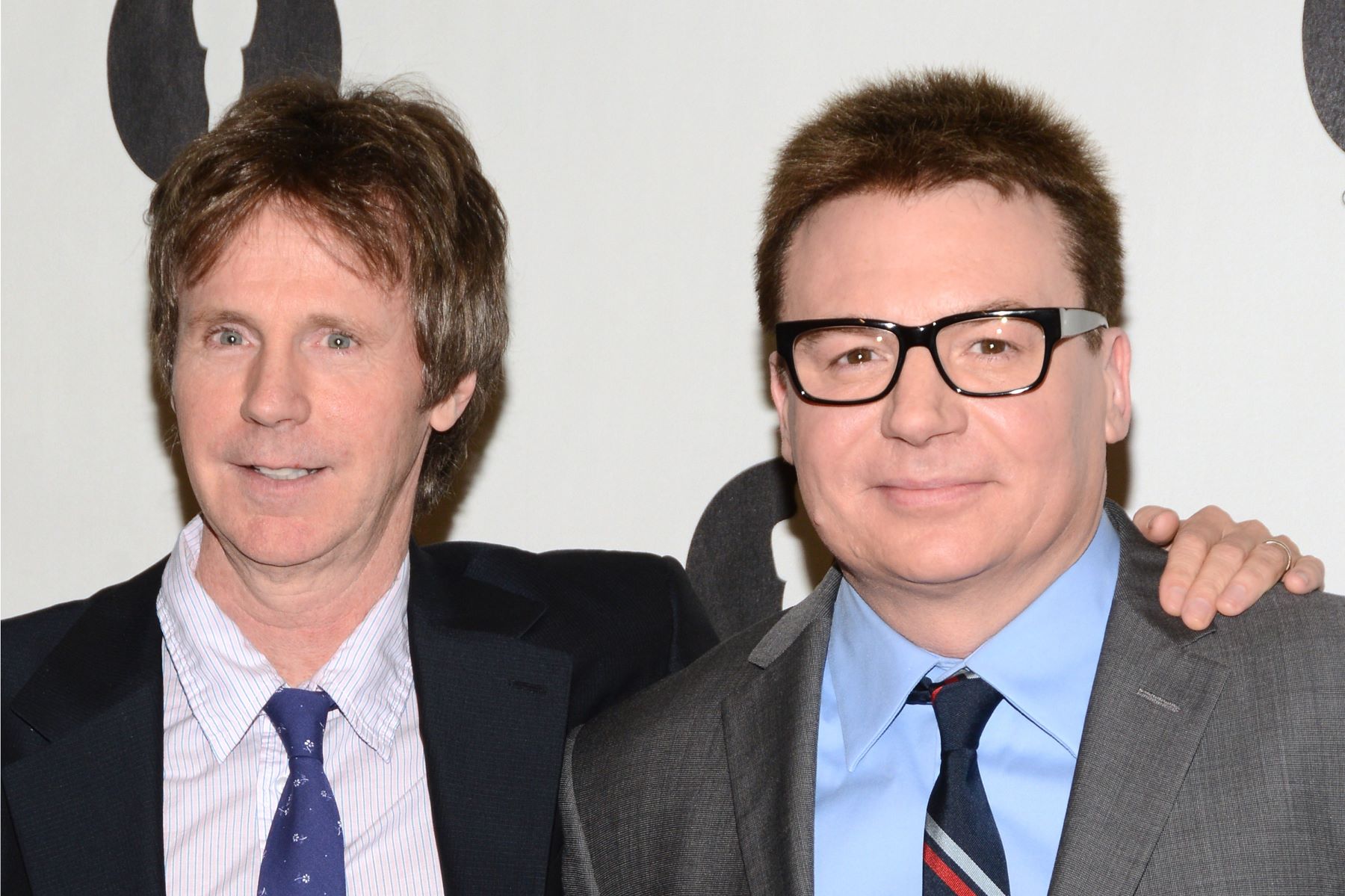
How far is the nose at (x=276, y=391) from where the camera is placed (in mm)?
2014

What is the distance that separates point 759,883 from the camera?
1813 mm

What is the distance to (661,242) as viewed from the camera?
2.89 meters

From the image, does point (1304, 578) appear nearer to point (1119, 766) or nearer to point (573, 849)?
point (1119, 766)

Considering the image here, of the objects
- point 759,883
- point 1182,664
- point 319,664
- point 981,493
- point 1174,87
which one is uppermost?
point 1174,87

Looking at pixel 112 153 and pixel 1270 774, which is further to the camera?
pixel 112 153

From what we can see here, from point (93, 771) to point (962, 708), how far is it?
128 cm

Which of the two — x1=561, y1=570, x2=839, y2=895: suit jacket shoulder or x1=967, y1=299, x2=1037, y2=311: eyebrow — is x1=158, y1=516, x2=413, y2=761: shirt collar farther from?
x1=967, y1=299, x2=1037, y2=311: eyebrow

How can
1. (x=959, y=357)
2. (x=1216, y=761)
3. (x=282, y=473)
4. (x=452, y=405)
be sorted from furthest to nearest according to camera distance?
(x=452, y=405)
(x=282, y=473)
(x=959, y=357)
(x=1216, y=761)

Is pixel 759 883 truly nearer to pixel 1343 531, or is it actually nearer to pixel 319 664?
pixel 319 664

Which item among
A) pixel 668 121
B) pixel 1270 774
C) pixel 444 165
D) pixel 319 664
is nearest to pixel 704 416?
pixel 668 121

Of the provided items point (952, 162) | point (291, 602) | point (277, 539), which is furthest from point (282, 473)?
point (952, 162)

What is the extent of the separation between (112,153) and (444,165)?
51.2 inches

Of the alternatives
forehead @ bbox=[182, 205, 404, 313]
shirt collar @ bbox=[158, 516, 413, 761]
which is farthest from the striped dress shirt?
forehead @ bbox=[182, 205, 404, 313]

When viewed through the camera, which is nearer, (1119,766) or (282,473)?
(1119,766)
